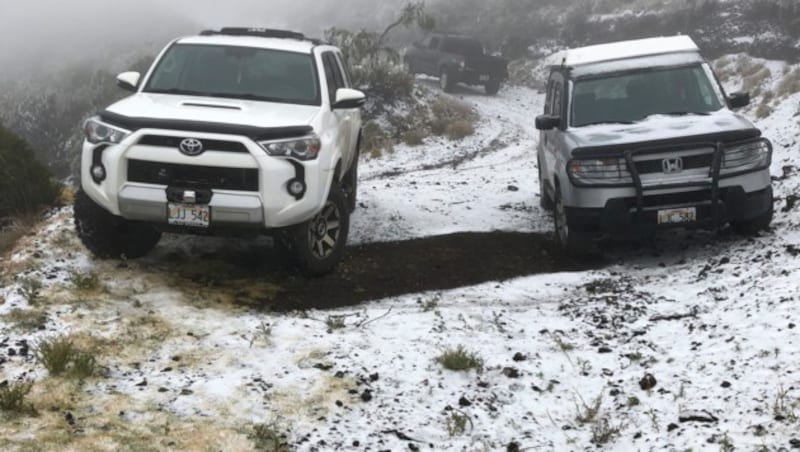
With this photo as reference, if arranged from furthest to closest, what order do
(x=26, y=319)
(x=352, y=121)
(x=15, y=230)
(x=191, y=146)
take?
(x=352, y=121), (x=15, y=230), (x=191, y=146), (x=26, y=319)

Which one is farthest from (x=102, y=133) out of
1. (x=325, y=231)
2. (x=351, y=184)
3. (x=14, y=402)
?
(x=351, y=184)

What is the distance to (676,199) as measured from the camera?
7.34m

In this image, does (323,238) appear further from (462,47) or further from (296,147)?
(462,47)

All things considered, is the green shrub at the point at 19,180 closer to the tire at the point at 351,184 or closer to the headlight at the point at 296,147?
the tire at the point at 351,184

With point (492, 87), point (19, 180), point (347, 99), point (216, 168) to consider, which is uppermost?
point (347, 99)

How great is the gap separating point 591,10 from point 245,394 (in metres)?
30.8

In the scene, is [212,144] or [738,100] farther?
[738,100]

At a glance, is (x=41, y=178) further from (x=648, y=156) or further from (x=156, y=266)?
A: (x=648, y=156)

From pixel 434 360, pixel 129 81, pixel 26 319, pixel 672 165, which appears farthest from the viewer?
pixel 129 81

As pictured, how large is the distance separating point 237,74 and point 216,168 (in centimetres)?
171

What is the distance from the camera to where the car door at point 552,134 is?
8.64 metres

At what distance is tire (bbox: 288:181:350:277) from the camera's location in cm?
676

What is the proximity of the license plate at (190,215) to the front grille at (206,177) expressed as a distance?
0.17 metres

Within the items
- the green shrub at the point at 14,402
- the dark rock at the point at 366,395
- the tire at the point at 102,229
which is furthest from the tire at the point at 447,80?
the green shrub at the point at 14,402
